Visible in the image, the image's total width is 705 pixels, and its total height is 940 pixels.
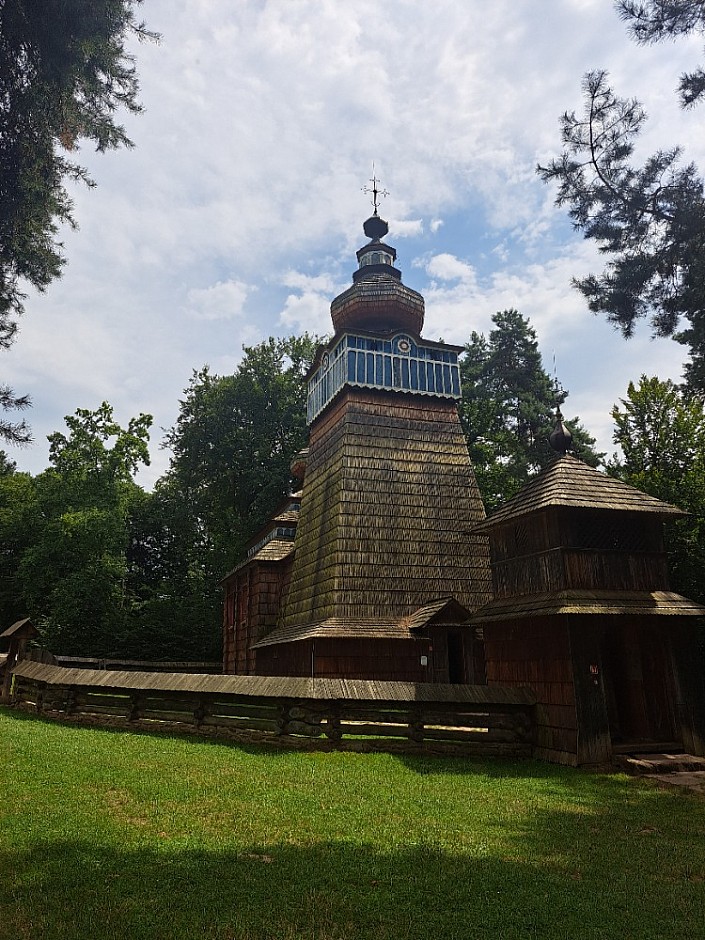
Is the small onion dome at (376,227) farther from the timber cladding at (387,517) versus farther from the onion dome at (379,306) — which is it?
the timber cladding at (387,517)

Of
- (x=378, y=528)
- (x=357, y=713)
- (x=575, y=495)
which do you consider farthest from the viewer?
(x=378, y=528)

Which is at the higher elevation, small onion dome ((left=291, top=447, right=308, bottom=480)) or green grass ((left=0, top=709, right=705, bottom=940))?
small onion dome ((left=291, top=447, right=308, bottom=480))

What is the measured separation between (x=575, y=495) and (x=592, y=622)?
2.80 metres

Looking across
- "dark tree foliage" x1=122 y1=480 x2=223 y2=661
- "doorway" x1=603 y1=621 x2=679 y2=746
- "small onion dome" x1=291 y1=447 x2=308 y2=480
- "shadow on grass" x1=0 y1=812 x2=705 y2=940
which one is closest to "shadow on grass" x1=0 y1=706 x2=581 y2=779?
"doorway" x1=603 y1=621 x2=679 y2=746

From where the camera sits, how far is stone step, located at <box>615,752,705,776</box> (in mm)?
12008

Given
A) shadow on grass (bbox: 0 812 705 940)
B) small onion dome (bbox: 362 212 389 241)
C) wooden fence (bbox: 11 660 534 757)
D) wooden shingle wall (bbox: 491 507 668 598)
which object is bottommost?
shadow on grass (bbox: 0 812 705 940)

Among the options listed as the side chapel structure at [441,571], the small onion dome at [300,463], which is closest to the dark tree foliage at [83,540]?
the side chapel structure at [441,571]

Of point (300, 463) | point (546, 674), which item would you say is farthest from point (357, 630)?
point (300, 463)

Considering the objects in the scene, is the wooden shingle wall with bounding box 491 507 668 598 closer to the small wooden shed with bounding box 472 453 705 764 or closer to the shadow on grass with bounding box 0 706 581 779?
the small wooden shed with bounding box 472 453 705 764

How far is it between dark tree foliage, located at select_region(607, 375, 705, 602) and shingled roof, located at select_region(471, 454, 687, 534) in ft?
15.2

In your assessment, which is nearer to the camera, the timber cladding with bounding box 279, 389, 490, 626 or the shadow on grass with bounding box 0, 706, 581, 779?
the shadow on grass with bounding box 0, 706, 581, 779

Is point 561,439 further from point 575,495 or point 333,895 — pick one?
point 333,895

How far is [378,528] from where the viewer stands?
837 inches

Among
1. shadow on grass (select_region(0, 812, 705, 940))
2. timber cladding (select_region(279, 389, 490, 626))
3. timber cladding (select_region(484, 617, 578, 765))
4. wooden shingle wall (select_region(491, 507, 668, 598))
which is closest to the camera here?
shadow on grass (select_region(0, 812, 705, 940))
